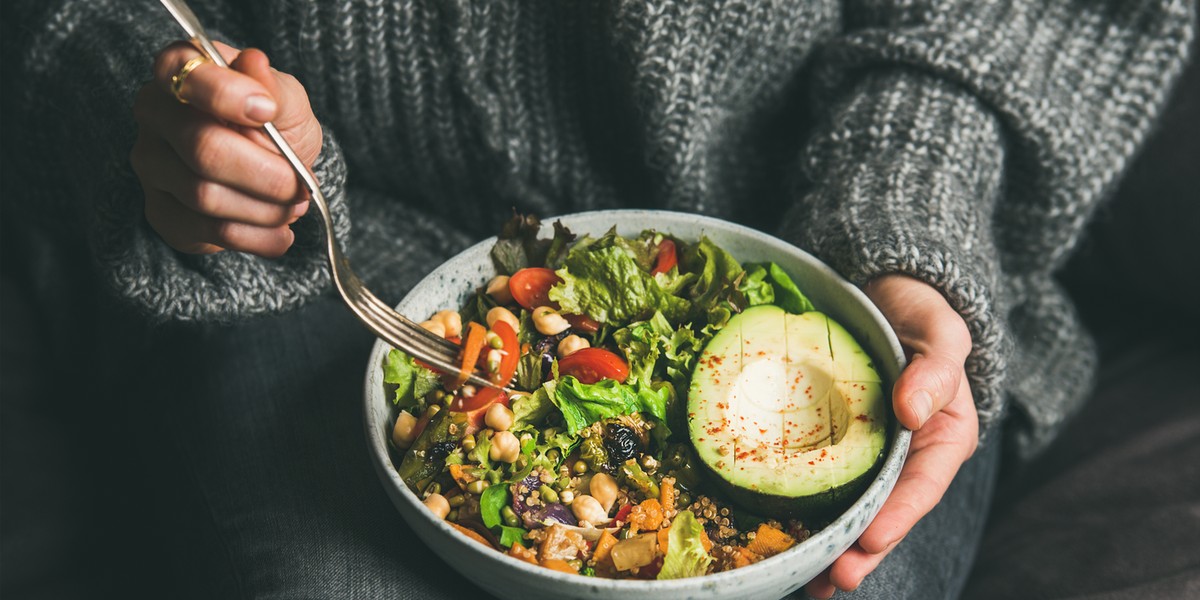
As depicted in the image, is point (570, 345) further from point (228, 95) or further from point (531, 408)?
point (228, 95)

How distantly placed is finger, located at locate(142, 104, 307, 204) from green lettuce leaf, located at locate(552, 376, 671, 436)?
0.35 meters

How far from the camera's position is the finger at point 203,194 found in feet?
3.08

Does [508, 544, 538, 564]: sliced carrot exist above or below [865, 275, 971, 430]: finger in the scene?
below

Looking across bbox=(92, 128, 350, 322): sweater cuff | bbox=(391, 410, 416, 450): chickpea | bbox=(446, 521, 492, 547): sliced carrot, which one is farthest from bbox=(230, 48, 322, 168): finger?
bbox=(446, 521, 492, 547): sliced carrot

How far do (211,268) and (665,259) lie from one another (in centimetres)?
57

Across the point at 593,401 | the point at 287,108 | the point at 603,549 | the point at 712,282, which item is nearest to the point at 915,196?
the point at 712,282

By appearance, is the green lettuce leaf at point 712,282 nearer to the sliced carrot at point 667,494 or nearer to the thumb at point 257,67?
the sliced carrot at point 667,494

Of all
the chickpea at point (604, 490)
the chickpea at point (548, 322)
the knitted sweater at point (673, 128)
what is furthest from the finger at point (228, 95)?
the chickpea at point (604, 490)

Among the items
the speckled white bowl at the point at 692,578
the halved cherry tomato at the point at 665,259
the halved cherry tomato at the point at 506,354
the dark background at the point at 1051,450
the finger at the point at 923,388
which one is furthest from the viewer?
the dark background at the point at 1051,450

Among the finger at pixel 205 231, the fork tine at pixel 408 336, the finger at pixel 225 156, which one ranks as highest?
the finger at pixel 225 156

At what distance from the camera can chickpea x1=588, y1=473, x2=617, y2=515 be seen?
3.15 feet

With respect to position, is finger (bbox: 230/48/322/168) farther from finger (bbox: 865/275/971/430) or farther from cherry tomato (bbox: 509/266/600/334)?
finger (bbox: 865/275/971/430)

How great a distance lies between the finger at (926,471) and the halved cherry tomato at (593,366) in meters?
0.31

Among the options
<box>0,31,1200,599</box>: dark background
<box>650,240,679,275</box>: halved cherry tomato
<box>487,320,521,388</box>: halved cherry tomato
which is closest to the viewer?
<box>487,320,521,388</box>: halved cherry tomato
